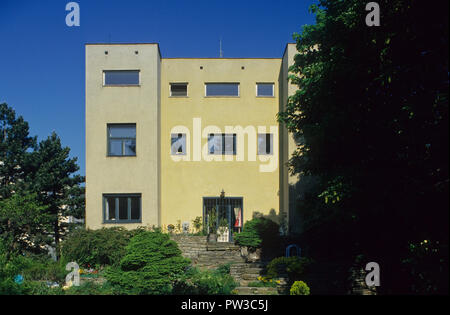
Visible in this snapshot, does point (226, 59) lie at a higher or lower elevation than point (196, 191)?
higher

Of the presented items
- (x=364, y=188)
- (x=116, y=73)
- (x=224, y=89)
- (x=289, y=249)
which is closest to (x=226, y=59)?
(x=224, y=89)

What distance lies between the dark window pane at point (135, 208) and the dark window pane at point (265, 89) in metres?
8.84

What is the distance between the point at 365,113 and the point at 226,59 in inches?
426

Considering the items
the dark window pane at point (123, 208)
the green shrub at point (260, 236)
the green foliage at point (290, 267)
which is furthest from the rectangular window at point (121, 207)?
the green foliage at point (290, 267)

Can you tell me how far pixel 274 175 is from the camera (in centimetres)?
1623

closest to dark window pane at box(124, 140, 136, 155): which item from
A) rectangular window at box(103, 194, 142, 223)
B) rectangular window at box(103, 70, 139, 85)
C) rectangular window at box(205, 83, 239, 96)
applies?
rectangular window at box(103, 194, 142, 223)

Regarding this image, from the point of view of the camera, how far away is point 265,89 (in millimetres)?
16609

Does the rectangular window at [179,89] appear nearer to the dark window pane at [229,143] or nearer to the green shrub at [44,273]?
the dark window pane at [229,143]

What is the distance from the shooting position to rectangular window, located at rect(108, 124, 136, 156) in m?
15.0

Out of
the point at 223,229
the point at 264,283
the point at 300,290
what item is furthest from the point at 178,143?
the point at 300,290

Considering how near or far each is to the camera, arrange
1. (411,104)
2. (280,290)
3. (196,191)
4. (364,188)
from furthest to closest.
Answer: (196,191), (280,290), (364,188), (411,104)

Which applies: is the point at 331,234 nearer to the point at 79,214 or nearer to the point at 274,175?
the point at 274,175

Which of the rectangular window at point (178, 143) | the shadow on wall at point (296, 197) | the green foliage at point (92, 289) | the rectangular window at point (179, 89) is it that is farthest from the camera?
the rectangular window at point (179, 89)

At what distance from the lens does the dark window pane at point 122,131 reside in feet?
49.6
